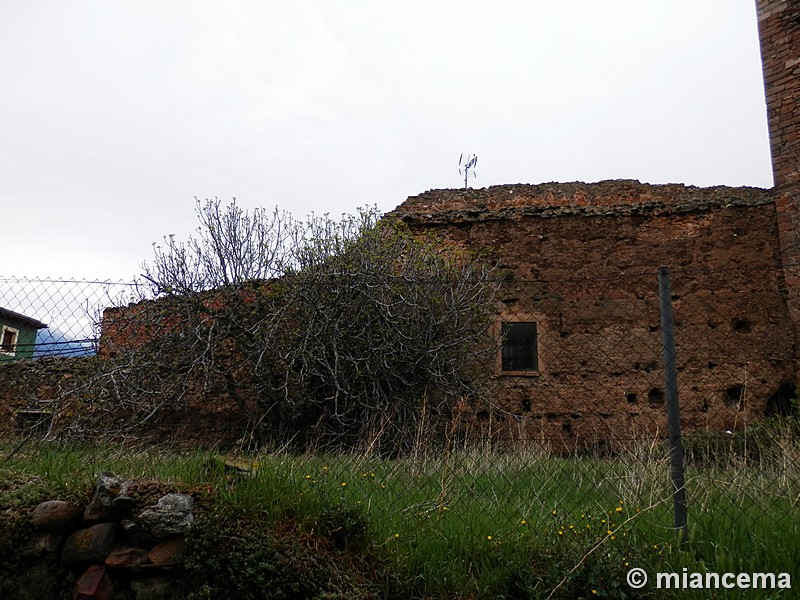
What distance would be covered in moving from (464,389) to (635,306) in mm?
3386

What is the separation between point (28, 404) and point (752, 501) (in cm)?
911

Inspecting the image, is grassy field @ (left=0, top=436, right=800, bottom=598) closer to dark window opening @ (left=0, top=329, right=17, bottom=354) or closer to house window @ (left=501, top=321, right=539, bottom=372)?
dark window opening @ (left=0, top=329, right=17, bottom=354)

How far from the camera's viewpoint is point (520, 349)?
390 inches

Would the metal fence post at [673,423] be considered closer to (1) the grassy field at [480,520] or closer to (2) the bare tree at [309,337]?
(1) the grassy field at [480,520]

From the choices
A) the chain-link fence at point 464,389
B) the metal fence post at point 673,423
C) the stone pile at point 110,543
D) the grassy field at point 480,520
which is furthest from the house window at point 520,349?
the stone pile at point 110,543

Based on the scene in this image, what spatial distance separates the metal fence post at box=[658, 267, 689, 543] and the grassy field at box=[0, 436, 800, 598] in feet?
0.52

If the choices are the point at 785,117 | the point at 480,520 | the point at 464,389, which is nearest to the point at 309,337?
the point at 464,389

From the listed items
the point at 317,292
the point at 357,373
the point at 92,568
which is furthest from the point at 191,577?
the point at 317,292

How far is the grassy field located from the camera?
328 centimetres

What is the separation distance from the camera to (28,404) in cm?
885

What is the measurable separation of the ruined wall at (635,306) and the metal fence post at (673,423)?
523 cm

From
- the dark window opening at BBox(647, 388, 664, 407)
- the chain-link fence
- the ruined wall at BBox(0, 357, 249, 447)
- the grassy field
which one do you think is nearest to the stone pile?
the grassy field

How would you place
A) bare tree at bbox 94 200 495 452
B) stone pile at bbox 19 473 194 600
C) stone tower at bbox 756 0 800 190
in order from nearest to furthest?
1. stone pile at bbox 19 473 194 600
2. bare tree at bbox 94 200 495 452
3. stone tower at bbox 756 0 800 190

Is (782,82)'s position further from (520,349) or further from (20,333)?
(20,333)
